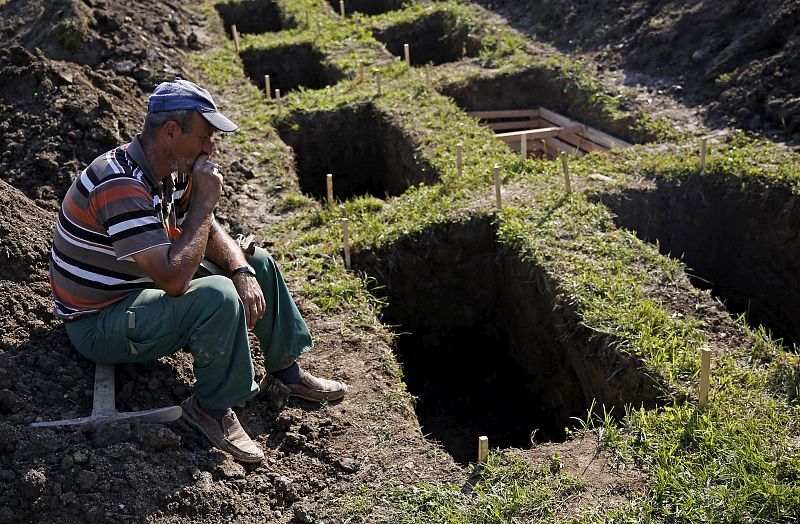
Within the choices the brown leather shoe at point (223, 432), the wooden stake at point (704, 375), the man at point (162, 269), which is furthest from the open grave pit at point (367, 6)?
the brown leather shoe at point (223, 432)

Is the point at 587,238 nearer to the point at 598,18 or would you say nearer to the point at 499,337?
the point at 499,337

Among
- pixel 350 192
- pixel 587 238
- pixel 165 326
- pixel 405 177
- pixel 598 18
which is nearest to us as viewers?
pixel 165 326

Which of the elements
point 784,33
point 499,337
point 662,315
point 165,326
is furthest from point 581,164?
point 165,326

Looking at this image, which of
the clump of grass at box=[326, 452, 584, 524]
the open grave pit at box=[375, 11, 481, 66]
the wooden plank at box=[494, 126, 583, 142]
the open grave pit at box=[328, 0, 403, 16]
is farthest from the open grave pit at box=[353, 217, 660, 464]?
the open grave pit at box=[328, 0, 403, 16]

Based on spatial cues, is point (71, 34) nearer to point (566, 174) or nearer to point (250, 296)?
point (566, 174)

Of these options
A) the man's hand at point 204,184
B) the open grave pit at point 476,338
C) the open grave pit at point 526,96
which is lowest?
the open grave pit at point 476,338

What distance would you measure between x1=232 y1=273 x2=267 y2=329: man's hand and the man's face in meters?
0.60

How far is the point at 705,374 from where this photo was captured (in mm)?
4359

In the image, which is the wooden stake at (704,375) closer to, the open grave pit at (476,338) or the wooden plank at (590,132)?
the open grave pit at (476,338)

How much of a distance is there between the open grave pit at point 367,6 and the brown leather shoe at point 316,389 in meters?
9.13

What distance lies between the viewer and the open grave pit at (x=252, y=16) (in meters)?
12.7

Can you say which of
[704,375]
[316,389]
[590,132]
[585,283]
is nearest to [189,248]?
[316,389]

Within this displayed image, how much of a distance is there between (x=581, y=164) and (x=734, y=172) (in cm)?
129

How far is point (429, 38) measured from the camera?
38.6 feet
